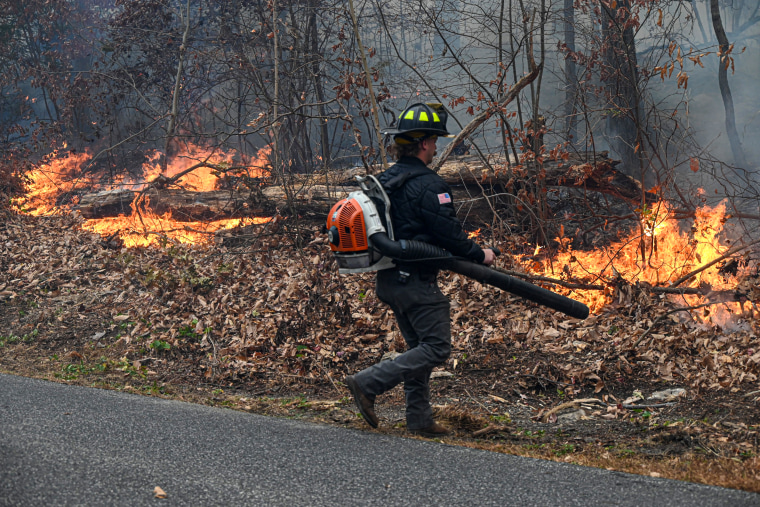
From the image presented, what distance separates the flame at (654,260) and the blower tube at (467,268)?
118 inches

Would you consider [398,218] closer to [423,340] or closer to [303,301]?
[423,340]

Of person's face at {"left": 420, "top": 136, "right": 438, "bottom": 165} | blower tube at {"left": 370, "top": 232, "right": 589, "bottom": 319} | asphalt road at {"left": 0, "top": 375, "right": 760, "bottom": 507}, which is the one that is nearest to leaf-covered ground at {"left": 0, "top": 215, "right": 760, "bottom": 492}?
asphalt road at {"left": 0, "top": 375, "right": 760, "bottom": 507}

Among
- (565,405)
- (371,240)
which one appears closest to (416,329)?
(371,240)

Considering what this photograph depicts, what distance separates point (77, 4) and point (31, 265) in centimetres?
1304

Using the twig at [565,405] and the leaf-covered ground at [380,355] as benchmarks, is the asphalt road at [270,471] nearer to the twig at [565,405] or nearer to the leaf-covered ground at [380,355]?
the leaf-covered ground at [380,355]

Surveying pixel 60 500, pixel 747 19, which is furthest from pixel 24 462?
pixel 747 19

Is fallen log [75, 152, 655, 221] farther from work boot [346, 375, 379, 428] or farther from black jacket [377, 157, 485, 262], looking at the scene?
work boot [346, 375, 379, 428]

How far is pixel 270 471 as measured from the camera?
12.1ft

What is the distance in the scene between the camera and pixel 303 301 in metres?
7.73

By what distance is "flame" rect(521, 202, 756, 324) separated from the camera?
7.45 meters

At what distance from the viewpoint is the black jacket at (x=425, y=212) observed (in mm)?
4266

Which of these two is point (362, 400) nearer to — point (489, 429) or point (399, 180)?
point (489, 429)

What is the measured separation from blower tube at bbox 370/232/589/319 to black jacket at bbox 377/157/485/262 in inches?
3.1

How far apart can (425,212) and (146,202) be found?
9.79 metres
